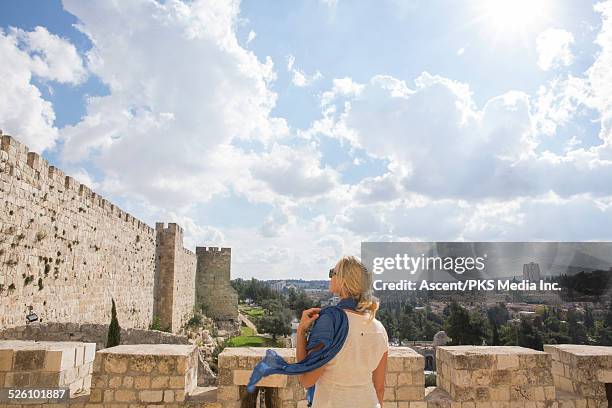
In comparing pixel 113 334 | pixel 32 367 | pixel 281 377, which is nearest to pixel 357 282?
pixel 281 377

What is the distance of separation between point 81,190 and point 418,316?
1513 inches

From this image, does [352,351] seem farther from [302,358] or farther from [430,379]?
[430,379]

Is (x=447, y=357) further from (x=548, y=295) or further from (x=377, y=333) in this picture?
(x=548, y=295)

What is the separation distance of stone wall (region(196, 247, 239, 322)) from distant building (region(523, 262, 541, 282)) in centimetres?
2087

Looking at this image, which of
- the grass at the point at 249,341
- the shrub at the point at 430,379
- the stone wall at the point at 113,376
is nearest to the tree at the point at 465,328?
the shrub at the point at 430,379

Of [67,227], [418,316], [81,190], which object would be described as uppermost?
[81,190]

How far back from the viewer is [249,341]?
88.6 feet

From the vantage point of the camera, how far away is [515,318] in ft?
114

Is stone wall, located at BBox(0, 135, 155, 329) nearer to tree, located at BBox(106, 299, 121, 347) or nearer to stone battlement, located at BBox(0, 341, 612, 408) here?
tree, located at BBox(106, 299, 121, 347)

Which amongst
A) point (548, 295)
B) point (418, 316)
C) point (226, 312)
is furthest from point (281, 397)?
point (418, 316)

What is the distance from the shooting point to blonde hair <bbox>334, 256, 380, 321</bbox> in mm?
2115

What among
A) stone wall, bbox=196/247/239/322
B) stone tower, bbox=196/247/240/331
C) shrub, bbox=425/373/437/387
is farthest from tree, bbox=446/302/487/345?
stone wall, bbox=196/247/239/322

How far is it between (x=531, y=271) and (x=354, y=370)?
35210 mm

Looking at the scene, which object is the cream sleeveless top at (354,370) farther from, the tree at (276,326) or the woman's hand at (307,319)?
the tree at (276,326)
